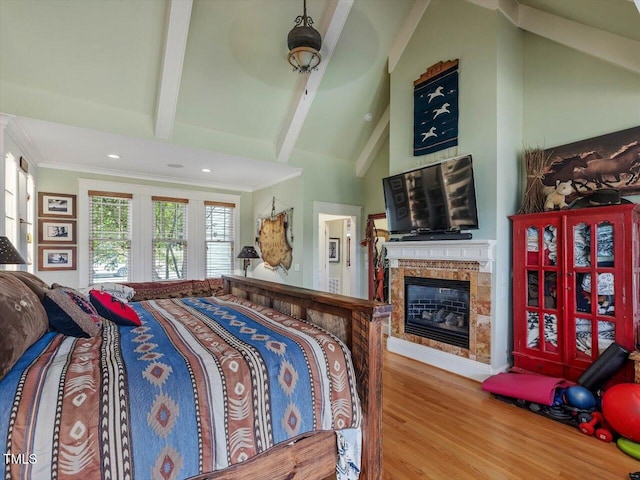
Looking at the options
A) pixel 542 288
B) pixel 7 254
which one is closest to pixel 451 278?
pixel 542 288

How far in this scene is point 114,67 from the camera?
3375mm

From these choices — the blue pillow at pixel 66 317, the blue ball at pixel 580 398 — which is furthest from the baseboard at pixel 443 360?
the blue pillow at pixel 66 317

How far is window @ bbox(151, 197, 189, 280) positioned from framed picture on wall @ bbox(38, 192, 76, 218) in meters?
1.16

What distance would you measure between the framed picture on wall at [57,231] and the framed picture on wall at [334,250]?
507 centimetres

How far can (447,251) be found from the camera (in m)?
3.50

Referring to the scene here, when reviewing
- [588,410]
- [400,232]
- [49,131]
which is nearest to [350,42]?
[400,232]

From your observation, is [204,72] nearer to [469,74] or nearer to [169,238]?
[469,74]

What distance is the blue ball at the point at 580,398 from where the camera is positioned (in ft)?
7.91

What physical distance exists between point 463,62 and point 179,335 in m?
3.79

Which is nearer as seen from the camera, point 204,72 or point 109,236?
point 204,72

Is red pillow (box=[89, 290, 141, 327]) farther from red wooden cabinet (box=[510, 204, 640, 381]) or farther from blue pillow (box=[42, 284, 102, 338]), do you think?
red wooden cabinet (box=[510, 204, 640, 381])

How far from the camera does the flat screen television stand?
3256 millimetres

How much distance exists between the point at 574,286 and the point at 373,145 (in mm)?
3490

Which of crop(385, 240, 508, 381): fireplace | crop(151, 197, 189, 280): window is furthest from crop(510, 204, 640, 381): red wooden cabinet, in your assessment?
crop(151, 197, 189, 280): window
